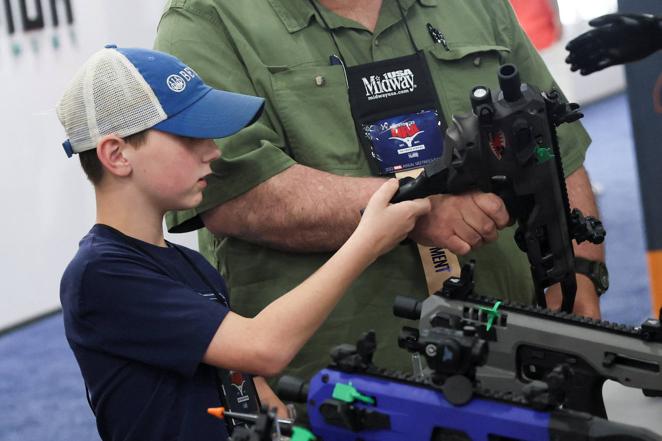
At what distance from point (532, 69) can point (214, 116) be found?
929 mm

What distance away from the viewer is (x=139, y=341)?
1.80 m

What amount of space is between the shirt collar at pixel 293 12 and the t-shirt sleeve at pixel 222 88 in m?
0.13

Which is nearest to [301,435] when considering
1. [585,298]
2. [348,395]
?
[348,395]

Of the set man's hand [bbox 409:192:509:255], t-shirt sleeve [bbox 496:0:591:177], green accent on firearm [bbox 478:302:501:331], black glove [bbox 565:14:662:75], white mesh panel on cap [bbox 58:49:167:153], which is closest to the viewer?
green accent on firearm [bbox 478:302:501:331]

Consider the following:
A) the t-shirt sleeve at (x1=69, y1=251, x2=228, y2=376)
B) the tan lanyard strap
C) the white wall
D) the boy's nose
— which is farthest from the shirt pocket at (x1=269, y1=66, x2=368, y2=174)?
the white wall

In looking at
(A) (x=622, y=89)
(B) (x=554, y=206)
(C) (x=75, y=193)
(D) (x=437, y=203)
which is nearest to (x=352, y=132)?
(D) (x=437, y=203)

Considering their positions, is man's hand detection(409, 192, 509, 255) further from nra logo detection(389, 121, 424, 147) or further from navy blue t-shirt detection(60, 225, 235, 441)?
navy blue t-shirt detection(60, 225, 235, 441)

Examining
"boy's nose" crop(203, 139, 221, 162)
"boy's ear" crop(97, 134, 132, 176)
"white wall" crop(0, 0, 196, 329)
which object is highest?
"boy's ear" crop(97, 134, 132, 176)

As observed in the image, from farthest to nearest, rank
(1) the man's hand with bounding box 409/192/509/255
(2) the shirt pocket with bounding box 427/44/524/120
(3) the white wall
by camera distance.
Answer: (3) the white wall
(2) the shirt pocket with bounding box 427/44/524/120
(1) the man's hand with bounding box 409/192/509/255

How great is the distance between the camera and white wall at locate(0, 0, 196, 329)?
4832mm

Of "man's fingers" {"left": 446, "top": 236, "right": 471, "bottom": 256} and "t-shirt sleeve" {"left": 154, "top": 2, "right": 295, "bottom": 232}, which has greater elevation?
"t-shirt sleeve" {"left": 154, "top": 2, "right": 295, "bottom": 232}

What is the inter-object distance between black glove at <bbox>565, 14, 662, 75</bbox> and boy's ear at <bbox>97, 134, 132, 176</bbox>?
0.92 metres

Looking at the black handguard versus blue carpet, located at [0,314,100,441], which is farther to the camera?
blue carpet, located at [0,314,100,441]

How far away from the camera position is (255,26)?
229 cm
